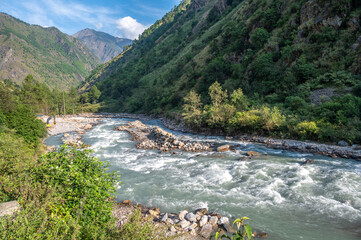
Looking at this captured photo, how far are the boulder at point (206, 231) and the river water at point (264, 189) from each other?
1707mm

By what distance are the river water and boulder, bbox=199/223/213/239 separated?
1707 mm

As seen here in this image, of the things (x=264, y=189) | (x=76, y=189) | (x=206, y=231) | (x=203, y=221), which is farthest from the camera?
(x=264, y=189)

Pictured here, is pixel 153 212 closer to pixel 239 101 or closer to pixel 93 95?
pixel 239 101

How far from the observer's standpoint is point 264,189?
13.1m

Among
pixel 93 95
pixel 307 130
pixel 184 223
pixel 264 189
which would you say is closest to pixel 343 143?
pixel 307 130

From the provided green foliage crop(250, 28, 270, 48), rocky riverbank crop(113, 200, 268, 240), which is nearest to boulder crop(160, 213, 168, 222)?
rocky riverbank crop(113, 200, 268, 240)

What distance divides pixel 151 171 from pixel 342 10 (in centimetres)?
4191

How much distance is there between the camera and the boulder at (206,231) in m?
8.67

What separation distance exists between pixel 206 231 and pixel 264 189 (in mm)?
6136

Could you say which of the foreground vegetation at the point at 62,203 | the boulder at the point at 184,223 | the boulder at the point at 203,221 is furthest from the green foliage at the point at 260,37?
the foreground vegetation at the point at 62,203

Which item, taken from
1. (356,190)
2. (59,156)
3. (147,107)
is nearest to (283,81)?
(356,190)

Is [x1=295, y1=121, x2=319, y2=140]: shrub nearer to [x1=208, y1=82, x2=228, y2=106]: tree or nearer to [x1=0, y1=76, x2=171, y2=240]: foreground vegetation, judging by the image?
[x1=208, y1=82, x2=228, y2=106]: tree

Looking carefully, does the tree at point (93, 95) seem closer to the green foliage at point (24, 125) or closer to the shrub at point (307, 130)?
the green foliage at point (24, 125)

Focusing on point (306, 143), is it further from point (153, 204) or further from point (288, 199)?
point (153, 204)
